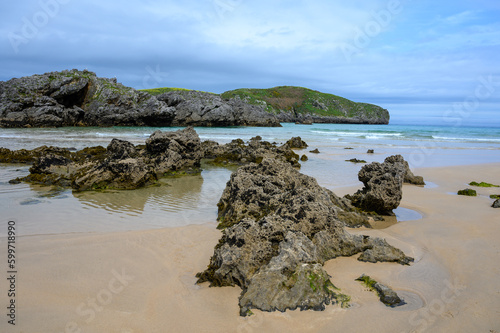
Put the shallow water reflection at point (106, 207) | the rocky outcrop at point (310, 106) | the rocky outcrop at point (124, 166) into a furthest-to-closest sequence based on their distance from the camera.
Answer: the rocky outcrop at point (310, 106), the rocky outcrop at point (124, 166), the shallow water reflection at point (106, 207)

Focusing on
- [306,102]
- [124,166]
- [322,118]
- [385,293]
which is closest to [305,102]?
[306,102]

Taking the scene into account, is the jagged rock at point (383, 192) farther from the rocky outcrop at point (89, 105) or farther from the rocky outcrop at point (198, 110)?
the rocky outcrop at point (198, 110)

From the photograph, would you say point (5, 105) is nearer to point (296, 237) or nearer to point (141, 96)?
point (141, 96)

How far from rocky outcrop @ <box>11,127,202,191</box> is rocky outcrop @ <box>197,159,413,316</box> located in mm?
5053

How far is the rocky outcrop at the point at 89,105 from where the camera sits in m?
46.1

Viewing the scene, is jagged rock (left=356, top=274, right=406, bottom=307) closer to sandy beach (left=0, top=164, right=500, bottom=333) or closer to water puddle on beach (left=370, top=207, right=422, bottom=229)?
sandy beach (left=0, top=164, right=500, bottom=333)

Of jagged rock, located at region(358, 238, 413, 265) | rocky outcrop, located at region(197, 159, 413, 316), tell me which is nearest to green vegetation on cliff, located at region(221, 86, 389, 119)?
rocky outcrop, located at region(197, 159, 413, 316)

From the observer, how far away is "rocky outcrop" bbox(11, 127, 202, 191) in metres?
9.58

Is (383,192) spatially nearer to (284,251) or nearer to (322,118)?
(284,251)

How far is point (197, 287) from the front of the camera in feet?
12.4

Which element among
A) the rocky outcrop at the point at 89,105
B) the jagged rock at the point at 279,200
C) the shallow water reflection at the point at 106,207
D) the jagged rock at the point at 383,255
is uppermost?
the rocky outcrop at the point at 89,105

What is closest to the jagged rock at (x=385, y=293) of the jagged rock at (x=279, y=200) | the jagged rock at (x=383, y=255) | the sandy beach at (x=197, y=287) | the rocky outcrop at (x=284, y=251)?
the sandy beach at (x=197, y=287)

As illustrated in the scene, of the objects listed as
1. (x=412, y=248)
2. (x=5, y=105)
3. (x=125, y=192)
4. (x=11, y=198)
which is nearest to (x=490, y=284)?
(x=412, y=248)

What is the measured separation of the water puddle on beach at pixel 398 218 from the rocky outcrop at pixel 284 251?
1612 mm
